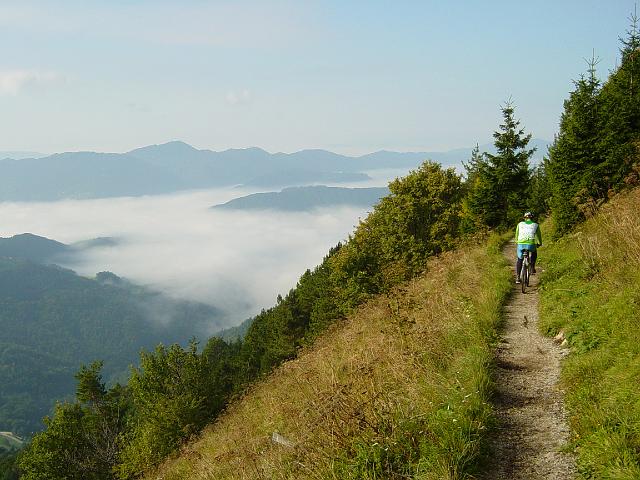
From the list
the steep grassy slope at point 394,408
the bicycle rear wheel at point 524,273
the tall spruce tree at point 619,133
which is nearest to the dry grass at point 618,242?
the bicycle rear wheel at point 524,273

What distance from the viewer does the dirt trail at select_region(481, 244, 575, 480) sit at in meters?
4.62

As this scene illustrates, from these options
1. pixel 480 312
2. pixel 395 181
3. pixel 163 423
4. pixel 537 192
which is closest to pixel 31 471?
pixel 163 423

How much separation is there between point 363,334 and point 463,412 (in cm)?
622

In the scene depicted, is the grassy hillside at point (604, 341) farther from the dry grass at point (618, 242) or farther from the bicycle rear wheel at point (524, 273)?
the bicycle rear wheel at point (524, 273)

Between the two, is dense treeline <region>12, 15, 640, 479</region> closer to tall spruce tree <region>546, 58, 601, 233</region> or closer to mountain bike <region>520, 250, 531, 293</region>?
tall spruce tree <region>546, 58, 601, 233</region>

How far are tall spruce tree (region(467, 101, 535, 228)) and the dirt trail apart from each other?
26806 millimetres

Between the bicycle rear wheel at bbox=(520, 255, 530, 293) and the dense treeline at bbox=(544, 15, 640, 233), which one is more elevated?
the dense treeline at bbox=(544, 15, 640, 233)

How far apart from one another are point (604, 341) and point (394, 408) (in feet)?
12.0

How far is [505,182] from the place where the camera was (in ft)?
112

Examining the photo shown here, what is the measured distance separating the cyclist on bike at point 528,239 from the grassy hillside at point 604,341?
120 cm

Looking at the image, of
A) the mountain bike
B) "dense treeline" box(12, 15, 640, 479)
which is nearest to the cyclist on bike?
the mountain bike

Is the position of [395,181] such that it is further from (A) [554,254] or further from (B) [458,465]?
(B) [458,465]

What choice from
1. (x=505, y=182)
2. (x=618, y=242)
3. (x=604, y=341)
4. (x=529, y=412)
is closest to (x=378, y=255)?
(x=505, y=182)

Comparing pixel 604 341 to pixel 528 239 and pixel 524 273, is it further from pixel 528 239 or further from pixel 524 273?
pixel 528 239
